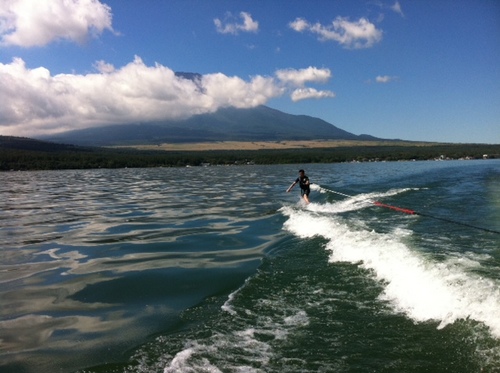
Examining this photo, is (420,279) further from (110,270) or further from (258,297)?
(110,270)

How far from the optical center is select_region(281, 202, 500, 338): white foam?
6.40 m

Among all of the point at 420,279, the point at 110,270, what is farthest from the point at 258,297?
the point at 110,270

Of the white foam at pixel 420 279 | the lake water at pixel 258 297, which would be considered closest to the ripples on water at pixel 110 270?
the lake water at pixel 258 297

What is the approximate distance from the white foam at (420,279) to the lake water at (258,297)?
A: 0.10ft

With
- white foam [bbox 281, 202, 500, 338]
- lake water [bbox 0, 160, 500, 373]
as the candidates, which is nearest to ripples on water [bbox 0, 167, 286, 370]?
lake water [bbox 0, 160, 500, 373]

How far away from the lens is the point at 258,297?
7.95m

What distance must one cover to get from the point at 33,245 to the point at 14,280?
14.1 feet

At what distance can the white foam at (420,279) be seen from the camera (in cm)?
640

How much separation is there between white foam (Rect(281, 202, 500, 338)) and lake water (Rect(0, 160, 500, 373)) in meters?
0.03

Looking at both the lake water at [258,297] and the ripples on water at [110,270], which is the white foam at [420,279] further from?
the ripples on water at [110,270]

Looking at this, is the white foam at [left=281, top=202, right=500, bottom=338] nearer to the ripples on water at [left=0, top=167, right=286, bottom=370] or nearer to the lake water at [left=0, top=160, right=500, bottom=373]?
the lake water at [left=0, top=160, right=500, bottom=373]

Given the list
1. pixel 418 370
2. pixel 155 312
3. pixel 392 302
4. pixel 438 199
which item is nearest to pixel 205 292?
pixel 155 312

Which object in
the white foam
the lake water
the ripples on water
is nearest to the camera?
the lake water

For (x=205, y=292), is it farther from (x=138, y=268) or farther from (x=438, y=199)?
(x=438, y=199)
